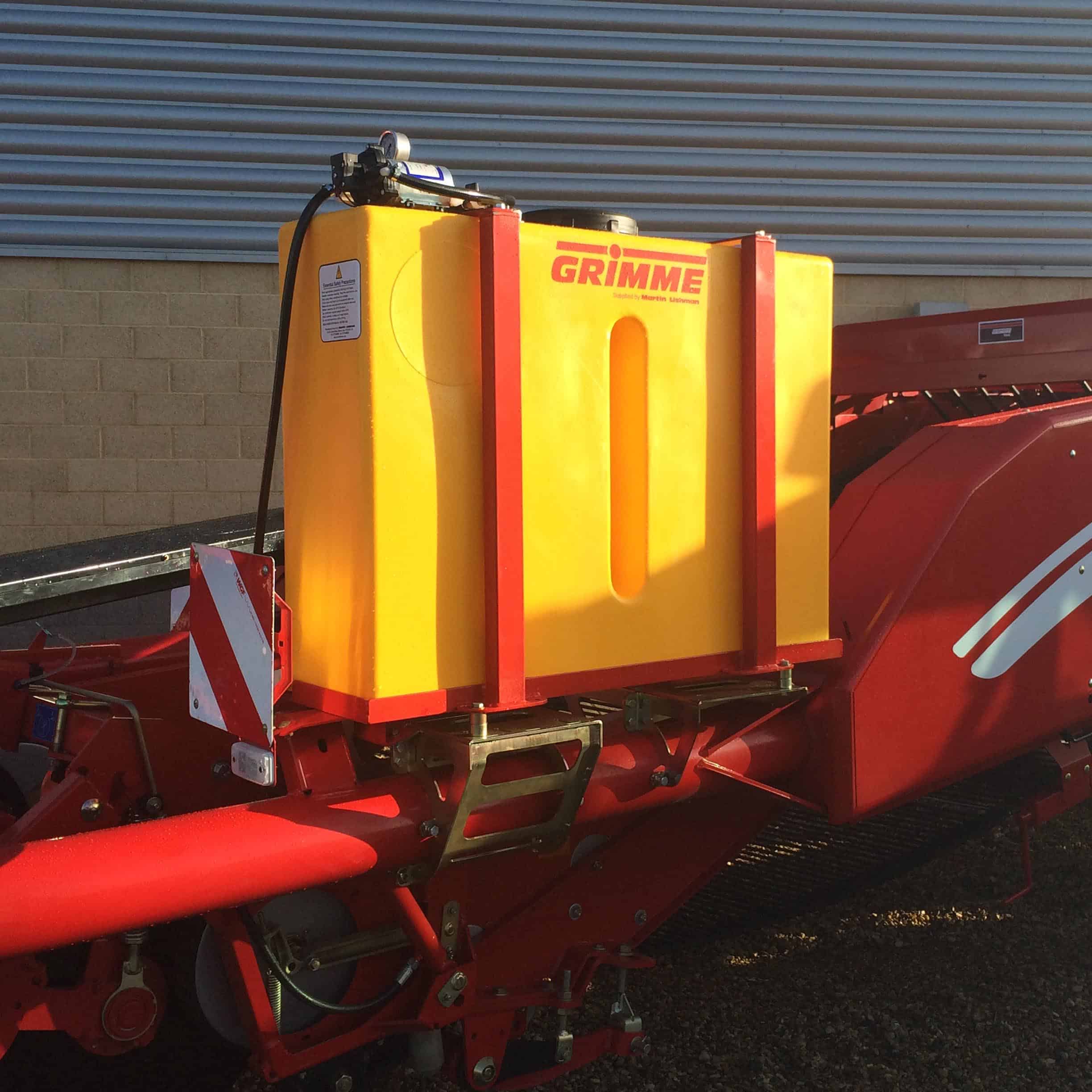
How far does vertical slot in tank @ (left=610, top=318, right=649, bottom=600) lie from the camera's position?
2092 mm

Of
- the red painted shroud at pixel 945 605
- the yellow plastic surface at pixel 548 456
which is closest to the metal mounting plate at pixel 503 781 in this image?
the yellow plastic surface at pixel 548 456

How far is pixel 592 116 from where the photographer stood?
5.57m

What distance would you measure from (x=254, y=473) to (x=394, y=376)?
12.5 ft

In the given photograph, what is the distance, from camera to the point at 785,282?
2.25m

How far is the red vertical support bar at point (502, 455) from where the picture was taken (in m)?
1.86

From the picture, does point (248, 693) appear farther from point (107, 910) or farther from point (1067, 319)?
point (1067, 319)

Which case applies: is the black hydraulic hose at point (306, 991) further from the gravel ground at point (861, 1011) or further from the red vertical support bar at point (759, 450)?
the red vertical support bar at point (759, 450)

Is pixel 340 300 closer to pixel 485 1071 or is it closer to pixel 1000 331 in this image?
pixel 485 1071

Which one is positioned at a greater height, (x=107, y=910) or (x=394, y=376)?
(x=394, y=376)

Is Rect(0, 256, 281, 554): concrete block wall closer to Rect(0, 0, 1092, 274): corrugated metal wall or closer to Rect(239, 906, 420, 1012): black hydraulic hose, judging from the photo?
Rect(0, 0, 1092, 274): corrugated metal wall

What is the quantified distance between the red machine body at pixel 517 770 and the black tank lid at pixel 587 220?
240 mm

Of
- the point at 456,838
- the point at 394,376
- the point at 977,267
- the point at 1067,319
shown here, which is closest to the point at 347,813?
the point at 456,838

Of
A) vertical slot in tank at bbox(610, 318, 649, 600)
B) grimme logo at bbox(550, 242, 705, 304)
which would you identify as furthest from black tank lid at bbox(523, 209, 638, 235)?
vertical slot in tank at bbox(610, 318, 649, 600)

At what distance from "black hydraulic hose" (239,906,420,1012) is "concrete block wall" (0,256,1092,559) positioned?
3559 mm
